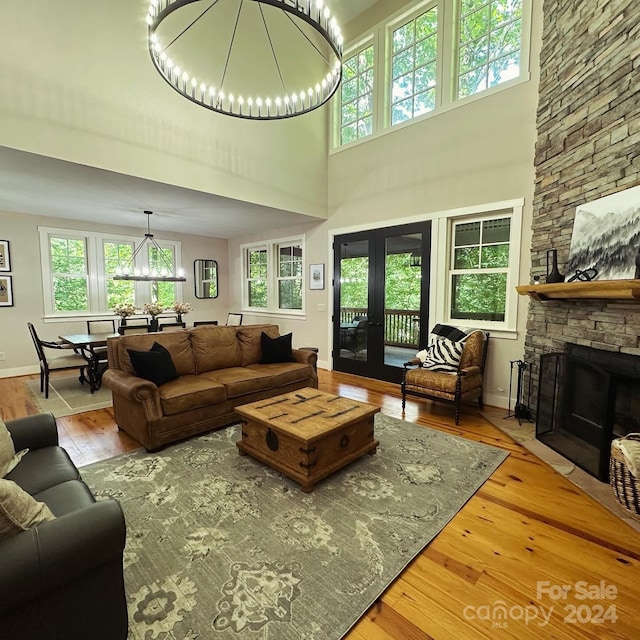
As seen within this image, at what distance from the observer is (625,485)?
199cm

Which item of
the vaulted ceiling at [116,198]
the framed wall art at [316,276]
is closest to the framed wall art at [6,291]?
the vaulted ceiling at [116,198]

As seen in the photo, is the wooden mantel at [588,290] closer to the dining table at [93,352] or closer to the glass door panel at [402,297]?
the glass door panel at [402,297]

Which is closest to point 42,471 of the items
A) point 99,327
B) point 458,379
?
point 458,379

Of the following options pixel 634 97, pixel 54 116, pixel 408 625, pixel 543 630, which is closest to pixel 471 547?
pixel 543 630

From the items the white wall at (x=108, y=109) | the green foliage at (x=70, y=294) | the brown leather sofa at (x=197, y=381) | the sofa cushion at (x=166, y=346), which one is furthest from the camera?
the green foliage at (x=70, y=294)

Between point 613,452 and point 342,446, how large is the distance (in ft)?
5.74

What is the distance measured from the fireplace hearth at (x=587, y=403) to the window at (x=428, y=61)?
323 centimetres

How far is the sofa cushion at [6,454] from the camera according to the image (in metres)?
1.68

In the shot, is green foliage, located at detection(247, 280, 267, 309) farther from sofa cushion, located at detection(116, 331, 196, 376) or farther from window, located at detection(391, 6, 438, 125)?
window, located at detection(391, 6, 438, 125)

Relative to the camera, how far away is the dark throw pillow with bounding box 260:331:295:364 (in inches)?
171

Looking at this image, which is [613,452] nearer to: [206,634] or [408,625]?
[408,625]

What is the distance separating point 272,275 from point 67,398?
4.16 m

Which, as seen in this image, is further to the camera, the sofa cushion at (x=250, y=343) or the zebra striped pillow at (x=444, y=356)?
the sofa cushion at (x=250, y=343)

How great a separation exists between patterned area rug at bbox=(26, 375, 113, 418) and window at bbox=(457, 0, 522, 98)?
244 inches
